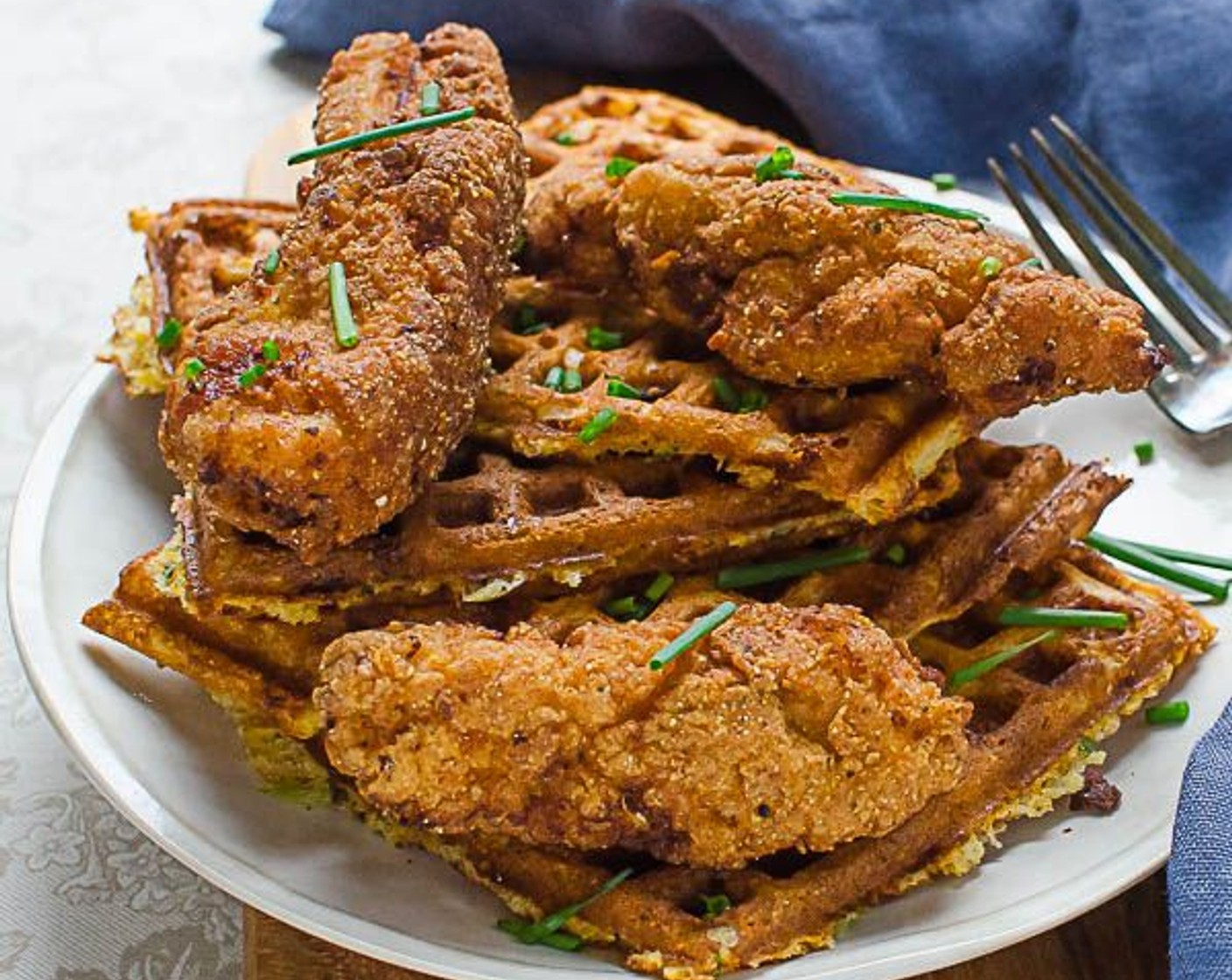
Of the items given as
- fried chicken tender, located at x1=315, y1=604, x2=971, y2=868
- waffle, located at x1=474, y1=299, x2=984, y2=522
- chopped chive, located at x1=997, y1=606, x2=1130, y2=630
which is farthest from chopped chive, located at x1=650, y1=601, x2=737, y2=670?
chopped chive, located at x1=997, y1=606, x2=1130, y2=630

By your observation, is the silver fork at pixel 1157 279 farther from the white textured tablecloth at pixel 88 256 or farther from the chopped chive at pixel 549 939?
the white textured tablecloth at pixel 88 256

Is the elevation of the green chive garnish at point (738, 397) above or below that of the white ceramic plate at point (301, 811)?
above

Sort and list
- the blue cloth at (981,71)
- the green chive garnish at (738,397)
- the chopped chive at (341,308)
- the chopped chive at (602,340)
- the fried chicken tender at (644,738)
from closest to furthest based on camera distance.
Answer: the fried chicken tender at (644,738) → the chopped chive at (341,308) → the green chive garnish at (738,397) → the chopped chive at (602,340) → the blue cloth at (981,71)

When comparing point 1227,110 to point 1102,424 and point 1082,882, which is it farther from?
point 1082,882

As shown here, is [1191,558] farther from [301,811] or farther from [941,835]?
[301,811]

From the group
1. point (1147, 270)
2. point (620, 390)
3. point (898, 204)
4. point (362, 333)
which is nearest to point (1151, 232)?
point (1147, 270)

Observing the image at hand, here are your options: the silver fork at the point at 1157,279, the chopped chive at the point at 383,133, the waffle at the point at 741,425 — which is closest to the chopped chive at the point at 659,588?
the waffle at the point at 741,425

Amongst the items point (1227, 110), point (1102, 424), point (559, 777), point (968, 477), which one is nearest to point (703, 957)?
point (559, 777)
